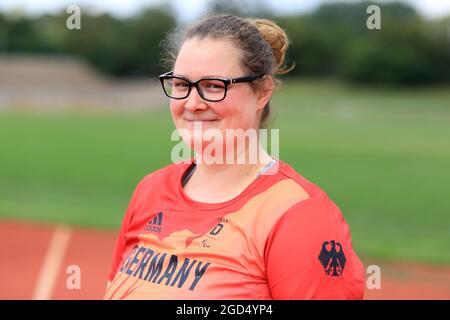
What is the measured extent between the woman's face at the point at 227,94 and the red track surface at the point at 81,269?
4641 millimetres

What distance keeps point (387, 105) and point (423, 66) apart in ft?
32.9

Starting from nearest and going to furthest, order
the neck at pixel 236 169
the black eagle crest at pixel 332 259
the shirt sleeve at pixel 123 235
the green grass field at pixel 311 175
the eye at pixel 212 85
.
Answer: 1. the black eagle crest at pixel 332 259
2. the eye at pixel 212 85
3. the neck at pixel 236 169
4. the shirt sleeve at pixel 123 235
5. the green grass field at pixel 311 175

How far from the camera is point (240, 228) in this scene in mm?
2242

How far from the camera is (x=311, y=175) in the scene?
17.0 metres

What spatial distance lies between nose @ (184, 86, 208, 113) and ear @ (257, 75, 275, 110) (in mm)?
212

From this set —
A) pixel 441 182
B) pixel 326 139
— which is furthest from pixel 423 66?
pixel 441 182

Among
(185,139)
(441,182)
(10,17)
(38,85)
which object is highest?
(10,17)

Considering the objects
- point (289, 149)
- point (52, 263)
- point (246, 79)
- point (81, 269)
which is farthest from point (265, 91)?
point (289, 149)

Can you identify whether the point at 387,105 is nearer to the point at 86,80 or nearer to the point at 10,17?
the point at 86,80

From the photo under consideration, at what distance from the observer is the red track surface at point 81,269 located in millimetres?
7039

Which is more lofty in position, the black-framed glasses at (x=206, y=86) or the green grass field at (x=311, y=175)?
the black-framed glasses at (x=206, y=86)

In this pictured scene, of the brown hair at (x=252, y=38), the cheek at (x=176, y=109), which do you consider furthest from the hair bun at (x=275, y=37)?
the cheek at (x=176, y=109)

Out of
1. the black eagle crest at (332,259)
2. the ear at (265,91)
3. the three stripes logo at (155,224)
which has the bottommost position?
the black eagle crest at (332,259)

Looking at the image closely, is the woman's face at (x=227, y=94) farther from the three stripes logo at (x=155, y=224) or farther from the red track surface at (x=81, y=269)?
the red track surface at (x=81, y=269)
